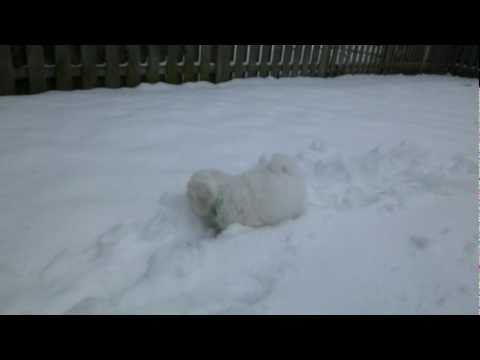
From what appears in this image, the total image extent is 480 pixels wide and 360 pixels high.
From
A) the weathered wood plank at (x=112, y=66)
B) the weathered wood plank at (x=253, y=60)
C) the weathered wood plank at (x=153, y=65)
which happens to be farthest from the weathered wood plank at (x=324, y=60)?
the weathered wood plank at (x=112, y=66)

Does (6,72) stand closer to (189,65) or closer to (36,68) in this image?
(36,68)

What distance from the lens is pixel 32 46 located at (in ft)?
12.2

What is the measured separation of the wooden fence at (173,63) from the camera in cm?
380

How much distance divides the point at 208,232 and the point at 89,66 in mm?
3037

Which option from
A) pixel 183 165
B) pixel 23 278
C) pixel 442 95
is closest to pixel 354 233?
pixel 183 165

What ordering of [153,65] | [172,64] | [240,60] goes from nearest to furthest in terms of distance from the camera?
[153,65] → [172,64] → [240,60]

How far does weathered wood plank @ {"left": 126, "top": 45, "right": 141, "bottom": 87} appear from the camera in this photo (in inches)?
167

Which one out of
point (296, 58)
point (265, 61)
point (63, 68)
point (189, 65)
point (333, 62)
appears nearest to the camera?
point (63, 68)

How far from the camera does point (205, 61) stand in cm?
481

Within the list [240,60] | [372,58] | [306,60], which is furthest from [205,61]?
[372,58]

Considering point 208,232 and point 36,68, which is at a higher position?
point 36,68

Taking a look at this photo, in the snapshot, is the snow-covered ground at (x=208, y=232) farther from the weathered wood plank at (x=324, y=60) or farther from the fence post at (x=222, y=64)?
the weathered wood plank at (x=324, y=60)

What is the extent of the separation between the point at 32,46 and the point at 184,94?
165 cm

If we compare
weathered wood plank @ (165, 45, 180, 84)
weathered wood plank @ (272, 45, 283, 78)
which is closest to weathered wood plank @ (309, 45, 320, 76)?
weathered wood plank @ (272, 45, 283, 78)
